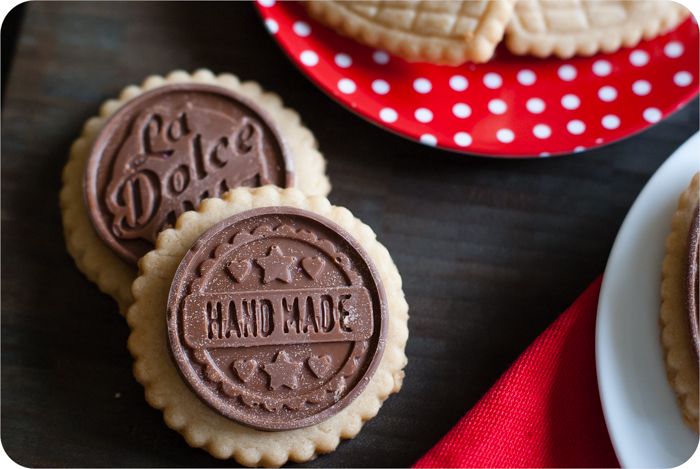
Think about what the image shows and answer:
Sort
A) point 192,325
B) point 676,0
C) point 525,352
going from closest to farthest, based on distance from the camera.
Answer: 1. point 192,325
2. point 525,352
3. point 676,0

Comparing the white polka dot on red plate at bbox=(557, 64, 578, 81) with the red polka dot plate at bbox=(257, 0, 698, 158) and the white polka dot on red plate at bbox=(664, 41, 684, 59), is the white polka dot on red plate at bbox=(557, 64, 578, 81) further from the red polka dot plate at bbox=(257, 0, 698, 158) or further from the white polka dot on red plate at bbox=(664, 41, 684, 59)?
the white polka dot on red plate at bbox=(664, 41, 684, 59)

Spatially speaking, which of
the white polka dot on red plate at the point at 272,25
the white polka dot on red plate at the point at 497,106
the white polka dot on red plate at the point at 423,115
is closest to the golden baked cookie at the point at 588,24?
the white polka dot on red plate at the point at 497,106

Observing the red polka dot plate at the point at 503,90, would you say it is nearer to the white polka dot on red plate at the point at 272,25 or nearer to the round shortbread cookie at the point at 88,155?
the white polka dot on red plate at the point at 272,25

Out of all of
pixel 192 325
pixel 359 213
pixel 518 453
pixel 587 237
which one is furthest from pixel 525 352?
pixel 192 325

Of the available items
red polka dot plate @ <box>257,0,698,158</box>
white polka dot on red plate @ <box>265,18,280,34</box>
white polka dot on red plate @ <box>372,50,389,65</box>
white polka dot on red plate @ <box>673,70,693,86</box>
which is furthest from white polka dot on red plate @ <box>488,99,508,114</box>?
white polka dot on red plate @ <box>265,18,280,34</box>

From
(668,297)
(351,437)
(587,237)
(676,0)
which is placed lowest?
(351,437)

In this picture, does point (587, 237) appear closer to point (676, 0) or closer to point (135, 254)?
point (676, 0)
